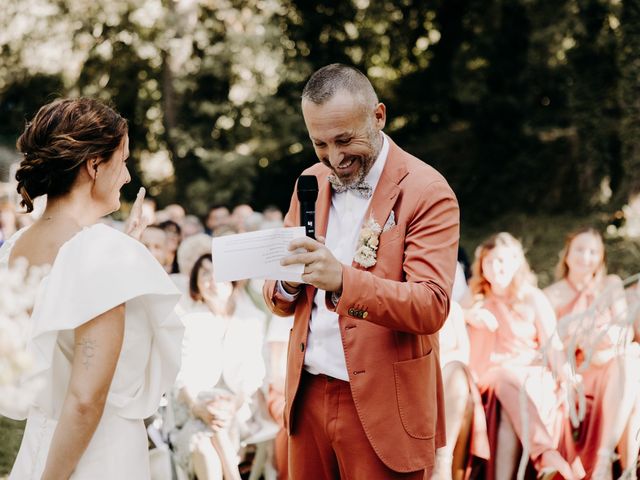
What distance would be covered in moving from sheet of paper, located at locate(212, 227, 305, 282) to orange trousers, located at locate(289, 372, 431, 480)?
52 cm

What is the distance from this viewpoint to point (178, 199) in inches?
692

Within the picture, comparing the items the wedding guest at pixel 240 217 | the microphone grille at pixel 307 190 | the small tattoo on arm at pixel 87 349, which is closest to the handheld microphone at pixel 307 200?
the microphone grille at pixel 307 190

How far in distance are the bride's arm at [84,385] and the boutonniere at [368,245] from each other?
836 millimetres

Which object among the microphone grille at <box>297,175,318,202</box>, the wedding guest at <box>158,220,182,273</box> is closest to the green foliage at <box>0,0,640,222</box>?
the wedding guest at <box>158,220,182,273</box>

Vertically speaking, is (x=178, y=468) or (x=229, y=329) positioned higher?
(x=229, y=329)

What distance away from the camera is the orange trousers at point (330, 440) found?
2.63 m

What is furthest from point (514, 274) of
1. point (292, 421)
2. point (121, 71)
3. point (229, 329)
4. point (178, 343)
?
point (121, 71)

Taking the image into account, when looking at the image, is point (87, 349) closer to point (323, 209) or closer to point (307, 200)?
point (307, 200)

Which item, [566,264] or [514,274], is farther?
[566,264]

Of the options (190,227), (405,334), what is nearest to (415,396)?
(405,334)

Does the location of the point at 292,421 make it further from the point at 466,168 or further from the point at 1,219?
the point at 466,168

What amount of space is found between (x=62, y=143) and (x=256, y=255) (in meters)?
0.65

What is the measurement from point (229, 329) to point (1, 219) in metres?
5.62

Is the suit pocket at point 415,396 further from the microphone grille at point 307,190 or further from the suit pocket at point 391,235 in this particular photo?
the microphone grille at point 307,190
